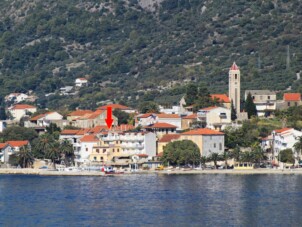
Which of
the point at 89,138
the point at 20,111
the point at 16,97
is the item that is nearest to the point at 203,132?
the point at 89,138

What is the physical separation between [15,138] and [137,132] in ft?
46.9

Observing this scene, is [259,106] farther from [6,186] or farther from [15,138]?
[6,186]

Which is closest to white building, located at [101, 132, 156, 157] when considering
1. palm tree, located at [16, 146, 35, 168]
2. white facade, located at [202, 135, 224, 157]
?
white facade, located at [202, 135, 224, 157]

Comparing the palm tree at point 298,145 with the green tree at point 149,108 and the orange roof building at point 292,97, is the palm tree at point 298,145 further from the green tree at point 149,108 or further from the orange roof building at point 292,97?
the green tree at point 149,108

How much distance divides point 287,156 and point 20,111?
46838mm

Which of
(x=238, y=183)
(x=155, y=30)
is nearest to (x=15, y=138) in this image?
(x=238, y=183)

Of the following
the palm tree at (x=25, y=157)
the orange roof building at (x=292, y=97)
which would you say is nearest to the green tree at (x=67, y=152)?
the palm tree at (x=25, y=157)

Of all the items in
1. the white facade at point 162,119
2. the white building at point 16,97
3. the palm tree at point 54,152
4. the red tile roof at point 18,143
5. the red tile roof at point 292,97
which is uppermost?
the white building at point 16,97

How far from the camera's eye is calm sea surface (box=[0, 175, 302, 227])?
72.5 m

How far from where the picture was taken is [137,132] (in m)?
115

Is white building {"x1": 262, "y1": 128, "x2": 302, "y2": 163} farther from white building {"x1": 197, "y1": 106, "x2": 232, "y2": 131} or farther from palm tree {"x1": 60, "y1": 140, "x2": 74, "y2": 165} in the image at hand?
palm tree {"x1": 60, "y1": 140, "x2": 74, "y2": 165}

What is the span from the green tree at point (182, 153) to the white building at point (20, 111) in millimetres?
39452

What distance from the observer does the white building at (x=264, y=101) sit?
124 meters

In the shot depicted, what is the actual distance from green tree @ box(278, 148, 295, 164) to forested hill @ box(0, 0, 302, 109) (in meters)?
30.3
